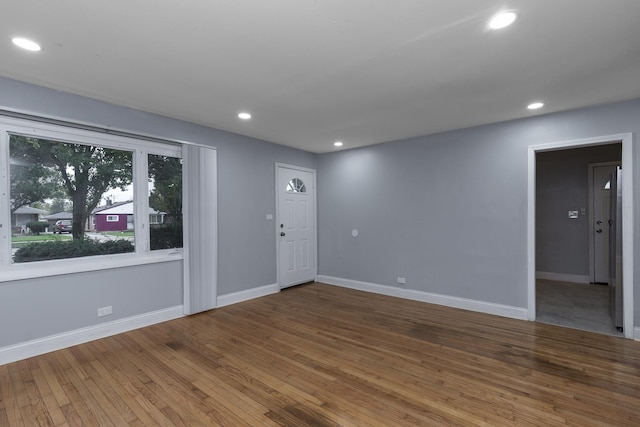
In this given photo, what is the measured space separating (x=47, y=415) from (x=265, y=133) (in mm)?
3880

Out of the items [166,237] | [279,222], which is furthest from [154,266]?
[279,222]

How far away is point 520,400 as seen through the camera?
2215 millimetres

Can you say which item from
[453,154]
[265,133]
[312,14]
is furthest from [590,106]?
[265,133]

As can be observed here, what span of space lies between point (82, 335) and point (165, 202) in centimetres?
175

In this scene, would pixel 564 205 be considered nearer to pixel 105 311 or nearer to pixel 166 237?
pixel 166 237

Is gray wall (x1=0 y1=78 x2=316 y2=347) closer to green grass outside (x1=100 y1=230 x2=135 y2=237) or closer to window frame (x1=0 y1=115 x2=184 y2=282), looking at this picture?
window frame (x1=0 y1=115 x2=184 y2=282)

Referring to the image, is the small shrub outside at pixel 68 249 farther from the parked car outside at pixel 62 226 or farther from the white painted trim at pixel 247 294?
the white painted trim at pixel 247 294

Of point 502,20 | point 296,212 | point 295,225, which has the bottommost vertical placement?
point 295,225

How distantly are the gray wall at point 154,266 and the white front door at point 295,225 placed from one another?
169 millimetres

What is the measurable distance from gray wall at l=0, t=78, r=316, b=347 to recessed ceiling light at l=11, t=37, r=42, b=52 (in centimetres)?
90

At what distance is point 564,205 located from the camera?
593 cm

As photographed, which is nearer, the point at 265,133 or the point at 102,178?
the point at 102,178

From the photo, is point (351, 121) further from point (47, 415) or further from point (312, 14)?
point (47, 415)

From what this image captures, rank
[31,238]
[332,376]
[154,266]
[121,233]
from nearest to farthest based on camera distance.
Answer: [332,376] → [31,238] → [121,233] → [154,266]
